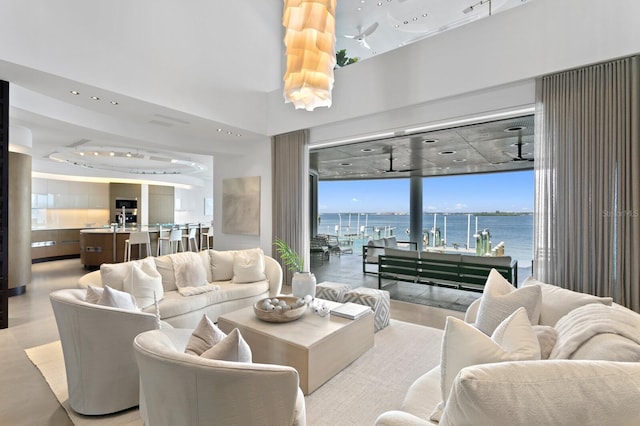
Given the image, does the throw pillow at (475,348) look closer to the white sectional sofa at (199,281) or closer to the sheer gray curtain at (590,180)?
the sheer gray curtain at (590,180)

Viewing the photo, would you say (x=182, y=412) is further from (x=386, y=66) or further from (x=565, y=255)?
(x=386, y=66)

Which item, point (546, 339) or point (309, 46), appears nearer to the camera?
point (546, 339)

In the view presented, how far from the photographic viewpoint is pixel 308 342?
255 cm

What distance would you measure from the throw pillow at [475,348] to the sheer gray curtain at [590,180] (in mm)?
2648

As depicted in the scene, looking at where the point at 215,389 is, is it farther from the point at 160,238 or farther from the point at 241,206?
the point at 160,238

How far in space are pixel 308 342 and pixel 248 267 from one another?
2253mm

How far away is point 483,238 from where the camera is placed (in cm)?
709

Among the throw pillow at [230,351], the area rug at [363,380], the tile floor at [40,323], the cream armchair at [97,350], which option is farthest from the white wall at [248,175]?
the throw pillow at [230,351]

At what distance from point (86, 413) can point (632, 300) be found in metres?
4.93

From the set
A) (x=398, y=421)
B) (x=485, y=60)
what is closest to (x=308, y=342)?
(x=398, y=421)

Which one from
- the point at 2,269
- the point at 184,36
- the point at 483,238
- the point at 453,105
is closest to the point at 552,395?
the point at 453,105

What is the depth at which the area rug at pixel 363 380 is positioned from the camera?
88.5 inches

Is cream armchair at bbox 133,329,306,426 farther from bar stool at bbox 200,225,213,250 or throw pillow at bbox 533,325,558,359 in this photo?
bar stool at bbox 200,225,213,250

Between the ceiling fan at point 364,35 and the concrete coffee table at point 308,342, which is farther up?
the ceiling fan at point 364,35
